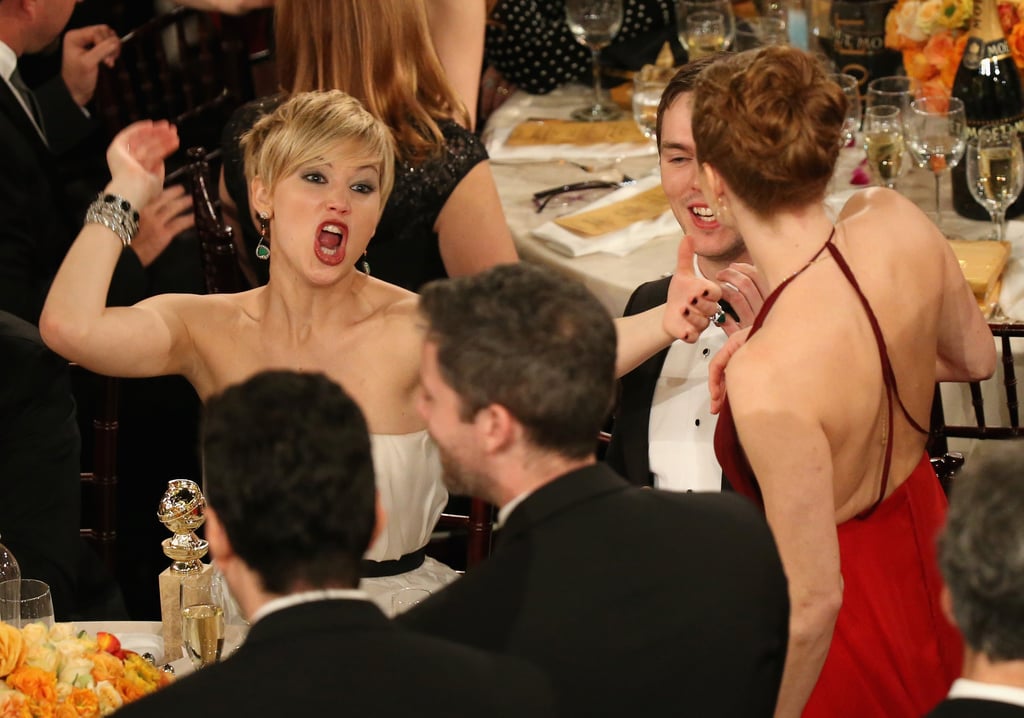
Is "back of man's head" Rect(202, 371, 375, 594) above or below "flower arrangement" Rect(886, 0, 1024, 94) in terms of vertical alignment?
above

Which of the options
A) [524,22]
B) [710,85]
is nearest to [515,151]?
[524,22]

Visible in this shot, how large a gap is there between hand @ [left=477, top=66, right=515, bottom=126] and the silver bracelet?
199 centimetres

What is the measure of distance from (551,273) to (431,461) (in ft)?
4.04

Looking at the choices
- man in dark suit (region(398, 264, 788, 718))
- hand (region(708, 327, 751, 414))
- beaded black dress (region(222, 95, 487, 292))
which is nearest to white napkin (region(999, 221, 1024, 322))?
hand (region(708, 327, 751, 414))

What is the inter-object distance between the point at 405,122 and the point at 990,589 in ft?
6.88

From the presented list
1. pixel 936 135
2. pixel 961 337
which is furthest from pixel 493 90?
pixel 961 337

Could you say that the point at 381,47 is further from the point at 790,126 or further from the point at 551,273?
the point at 551,273

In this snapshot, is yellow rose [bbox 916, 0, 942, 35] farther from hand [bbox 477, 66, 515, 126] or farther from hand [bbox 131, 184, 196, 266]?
hand [bbox 131, 184, 196, 266]

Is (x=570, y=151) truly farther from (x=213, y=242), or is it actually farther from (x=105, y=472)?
(x=105, y=472)

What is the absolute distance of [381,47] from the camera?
3232mm

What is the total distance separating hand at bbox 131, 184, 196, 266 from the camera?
13.2 ft

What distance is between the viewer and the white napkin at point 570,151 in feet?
13.2

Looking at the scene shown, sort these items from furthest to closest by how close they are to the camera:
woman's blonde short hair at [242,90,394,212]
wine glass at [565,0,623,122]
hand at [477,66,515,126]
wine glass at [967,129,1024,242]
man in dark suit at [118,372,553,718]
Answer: hand at [477,66,515,126] → wine glass at [565,0,623,122] → wine glass at [967,129,1024,242] → woman's blonde short hair at [242,90,394,212] → man in dark suit at [118,372,553,718]

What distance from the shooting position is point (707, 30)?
13.4ft
